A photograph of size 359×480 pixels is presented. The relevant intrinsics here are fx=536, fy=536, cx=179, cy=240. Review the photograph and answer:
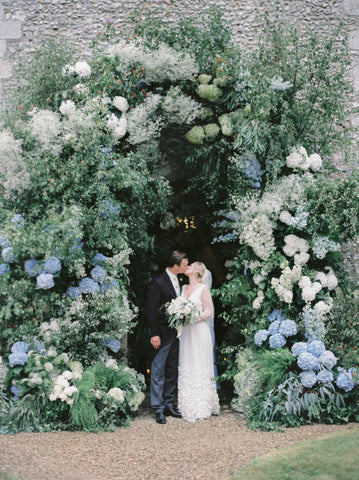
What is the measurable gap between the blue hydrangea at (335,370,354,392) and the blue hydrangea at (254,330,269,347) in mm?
789

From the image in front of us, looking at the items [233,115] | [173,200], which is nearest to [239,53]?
[233,115]

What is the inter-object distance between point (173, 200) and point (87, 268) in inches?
83.3

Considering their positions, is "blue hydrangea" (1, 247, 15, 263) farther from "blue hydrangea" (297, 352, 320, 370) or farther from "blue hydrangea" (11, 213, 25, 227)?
"blue hydrangea" (297, 352, 320, 370)

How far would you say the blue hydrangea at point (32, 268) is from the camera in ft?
16.0

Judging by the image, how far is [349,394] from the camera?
15.6ft

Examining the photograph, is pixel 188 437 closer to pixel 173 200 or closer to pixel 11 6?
pixel 173 200

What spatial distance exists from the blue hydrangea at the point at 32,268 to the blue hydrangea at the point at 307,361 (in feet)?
8.14

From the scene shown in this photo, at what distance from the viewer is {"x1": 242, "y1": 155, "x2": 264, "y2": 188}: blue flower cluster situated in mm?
5793

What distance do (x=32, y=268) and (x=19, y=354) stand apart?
2.53ft

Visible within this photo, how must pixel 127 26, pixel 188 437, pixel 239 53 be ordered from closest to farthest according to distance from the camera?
pixel 188 437
pixel 239 53
pixel 127 26

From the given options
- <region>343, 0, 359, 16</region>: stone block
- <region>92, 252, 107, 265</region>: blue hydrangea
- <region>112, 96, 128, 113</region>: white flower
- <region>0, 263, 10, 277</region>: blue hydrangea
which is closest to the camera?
<region>0, 263, 10, 277</region>: blue hydrangea

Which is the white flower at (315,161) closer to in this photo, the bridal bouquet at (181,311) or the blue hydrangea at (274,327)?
the blue hydrangea at (274,327)

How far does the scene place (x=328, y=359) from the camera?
187 inches

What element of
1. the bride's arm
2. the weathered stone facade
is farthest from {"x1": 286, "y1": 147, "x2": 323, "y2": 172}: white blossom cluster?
the bride's arm
